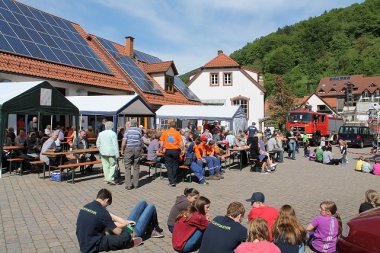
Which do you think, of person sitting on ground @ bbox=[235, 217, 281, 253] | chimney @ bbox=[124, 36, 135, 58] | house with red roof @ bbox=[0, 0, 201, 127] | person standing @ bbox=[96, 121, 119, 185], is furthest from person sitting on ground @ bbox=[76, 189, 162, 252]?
chimney @ bbox=[124, 36, 135, 58]

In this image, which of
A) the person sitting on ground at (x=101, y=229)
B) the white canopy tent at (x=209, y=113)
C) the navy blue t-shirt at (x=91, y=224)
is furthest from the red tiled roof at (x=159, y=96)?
the navy blue t-shirt at (x=91, y=224)

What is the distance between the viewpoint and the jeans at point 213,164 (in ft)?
41.3

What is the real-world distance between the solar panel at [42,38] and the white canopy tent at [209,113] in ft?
16.2

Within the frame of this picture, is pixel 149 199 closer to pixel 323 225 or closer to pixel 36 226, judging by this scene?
pixel 36 226

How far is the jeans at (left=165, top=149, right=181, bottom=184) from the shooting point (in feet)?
36.1

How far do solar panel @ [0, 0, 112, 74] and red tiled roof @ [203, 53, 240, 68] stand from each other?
17319 millimetres

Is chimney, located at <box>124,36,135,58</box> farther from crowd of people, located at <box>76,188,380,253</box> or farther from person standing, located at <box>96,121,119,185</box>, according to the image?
crowd of people, located at <box>76,188,380,253</box>

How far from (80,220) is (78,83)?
657 inches

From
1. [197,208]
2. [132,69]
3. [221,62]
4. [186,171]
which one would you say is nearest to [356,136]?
[221,62]

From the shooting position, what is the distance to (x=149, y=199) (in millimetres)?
9234

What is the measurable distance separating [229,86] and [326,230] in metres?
34.6

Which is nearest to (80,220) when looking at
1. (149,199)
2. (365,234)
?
(365,234)

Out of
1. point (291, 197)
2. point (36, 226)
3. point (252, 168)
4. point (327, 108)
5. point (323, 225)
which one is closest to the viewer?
point (323, 225)

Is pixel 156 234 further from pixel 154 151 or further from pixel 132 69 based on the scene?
pixel 132 69
